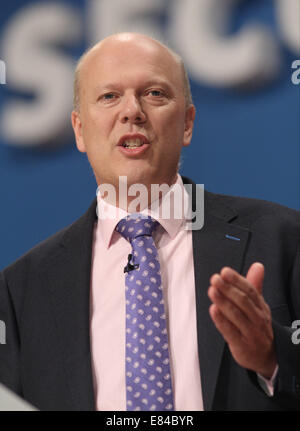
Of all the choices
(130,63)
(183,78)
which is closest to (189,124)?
(183,78)

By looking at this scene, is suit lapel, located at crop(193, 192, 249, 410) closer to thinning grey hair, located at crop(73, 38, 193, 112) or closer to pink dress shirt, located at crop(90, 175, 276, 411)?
pink dress shirt, located at crop(90, 175, 276, 411)

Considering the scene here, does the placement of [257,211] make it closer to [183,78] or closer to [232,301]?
[183,78]

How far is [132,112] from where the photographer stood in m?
1.55

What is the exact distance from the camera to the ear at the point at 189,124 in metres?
1.75

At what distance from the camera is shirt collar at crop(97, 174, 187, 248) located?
1591mm

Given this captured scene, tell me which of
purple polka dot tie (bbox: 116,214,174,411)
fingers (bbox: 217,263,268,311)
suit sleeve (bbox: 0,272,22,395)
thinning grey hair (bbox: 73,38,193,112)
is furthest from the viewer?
thinning grey hair (bbox: 73,38,193,112)

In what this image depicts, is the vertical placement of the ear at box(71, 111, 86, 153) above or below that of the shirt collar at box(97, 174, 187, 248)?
above

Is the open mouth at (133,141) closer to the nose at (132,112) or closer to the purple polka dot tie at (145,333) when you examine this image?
the nose at (132,112)

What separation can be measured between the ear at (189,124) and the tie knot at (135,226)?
281 millimetres

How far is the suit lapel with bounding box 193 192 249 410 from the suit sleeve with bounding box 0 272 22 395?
43 cm

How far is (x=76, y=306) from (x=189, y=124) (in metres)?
0.60

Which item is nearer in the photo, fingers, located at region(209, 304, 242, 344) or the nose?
fingers, located at region(209, 304, 242, 344)

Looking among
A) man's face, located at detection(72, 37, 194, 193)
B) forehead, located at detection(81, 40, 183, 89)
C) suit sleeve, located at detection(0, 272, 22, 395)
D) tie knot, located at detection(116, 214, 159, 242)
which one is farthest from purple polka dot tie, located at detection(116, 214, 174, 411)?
forehead, located at detection(81, 40, 183, 89)

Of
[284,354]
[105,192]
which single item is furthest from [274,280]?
[105,192]
